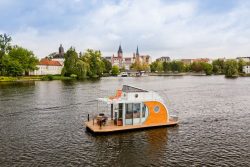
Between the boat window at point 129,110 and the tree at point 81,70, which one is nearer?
the boat window at point 129,110

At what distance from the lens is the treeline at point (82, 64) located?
163 meters

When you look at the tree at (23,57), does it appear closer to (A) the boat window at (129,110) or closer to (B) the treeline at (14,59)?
(B) the treeline at (14,59)

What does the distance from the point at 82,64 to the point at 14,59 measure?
36.4m

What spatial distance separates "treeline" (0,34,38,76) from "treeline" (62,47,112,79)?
18.8 meters

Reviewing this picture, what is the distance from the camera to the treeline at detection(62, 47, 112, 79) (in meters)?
163

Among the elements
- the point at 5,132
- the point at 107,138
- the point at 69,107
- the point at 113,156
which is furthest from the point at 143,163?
the point at 69,107

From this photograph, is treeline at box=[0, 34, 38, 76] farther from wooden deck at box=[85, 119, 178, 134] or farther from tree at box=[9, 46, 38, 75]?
wooden deck at box=[85, 119, 178, 134]

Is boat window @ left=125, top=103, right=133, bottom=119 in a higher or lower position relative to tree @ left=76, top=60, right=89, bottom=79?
lower

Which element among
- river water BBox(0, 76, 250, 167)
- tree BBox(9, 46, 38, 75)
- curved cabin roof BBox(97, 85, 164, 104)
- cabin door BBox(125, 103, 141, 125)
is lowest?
river water BBox(0, 76, 250, 167)

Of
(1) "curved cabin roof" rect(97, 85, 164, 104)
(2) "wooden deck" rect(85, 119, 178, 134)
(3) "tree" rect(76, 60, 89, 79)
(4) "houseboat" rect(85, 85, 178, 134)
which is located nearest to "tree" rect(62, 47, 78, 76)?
(3) "tree" rect(76, 60, 89, 79)

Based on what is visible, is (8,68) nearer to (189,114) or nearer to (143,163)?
(189,114)

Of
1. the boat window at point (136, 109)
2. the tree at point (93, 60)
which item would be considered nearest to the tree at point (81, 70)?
the tree at point (93, 60)

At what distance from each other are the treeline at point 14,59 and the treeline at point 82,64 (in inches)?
740

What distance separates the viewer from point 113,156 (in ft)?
84.8
